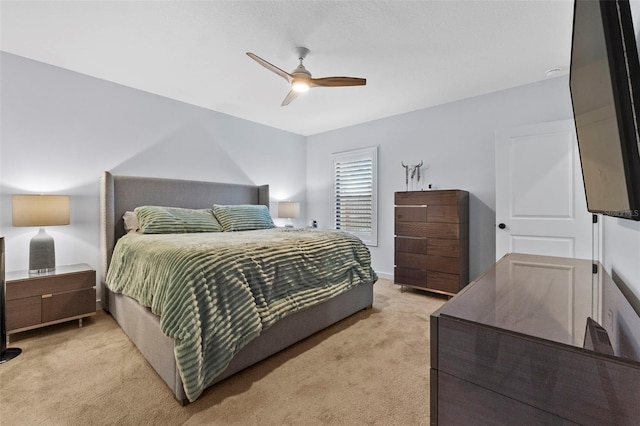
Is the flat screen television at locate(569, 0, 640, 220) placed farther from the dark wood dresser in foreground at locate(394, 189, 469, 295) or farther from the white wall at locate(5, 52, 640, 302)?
the dark wood dresser in foreground at locate(394, 189, 469, 295)

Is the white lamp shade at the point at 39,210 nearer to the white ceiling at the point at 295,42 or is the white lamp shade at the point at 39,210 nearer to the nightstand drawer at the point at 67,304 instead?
the nightstand drawer at the point at 67,304

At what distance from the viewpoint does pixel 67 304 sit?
2.56 metres

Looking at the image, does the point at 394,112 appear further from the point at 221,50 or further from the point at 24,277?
the point at 24,277

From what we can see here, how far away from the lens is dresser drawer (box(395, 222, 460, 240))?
3412mm

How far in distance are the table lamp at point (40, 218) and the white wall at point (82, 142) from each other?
1.14 ft

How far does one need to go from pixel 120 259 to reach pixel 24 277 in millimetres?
700

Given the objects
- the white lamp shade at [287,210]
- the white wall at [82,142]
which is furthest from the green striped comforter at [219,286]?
the white lamp shade at [287,210]

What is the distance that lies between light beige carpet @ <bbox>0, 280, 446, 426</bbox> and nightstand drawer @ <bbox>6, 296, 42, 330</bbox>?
0.15 meters

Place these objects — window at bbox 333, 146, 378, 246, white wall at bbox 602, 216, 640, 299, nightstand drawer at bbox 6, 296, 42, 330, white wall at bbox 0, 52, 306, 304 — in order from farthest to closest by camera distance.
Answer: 1. window at bbox 333, 146, 378, 246
2. white wall at bbox 0, 52, 306, 304
3. nightstand drawer at bbox 6, 296, 42, 330
4. white wall at bbox 602, 216, 640, 299

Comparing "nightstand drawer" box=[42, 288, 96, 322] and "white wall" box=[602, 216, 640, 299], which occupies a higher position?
"white wall" box=[602, 216, 640, 299]

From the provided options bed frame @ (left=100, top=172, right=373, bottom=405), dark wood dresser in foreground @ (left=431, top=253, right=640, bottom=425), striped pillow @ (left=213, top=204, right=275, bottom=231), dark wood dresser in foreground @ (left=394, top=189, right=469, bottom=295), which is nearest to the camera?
dark wood dresser in foreground @ (left=431, top=253, right=640, bottom=425)

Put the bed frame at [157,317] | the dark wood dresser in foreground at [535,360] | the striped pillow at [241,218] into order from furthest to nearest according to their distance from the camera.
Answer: the striped pillow at [241,218], the bed frame at [157,317], the dark wood dresser in foreground at [535,360]

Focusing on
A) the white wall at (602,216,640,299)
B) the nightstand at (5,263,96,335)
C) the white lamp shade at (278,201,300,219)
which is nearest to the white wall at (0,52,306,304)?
the nightstand at (5,263,96,335)

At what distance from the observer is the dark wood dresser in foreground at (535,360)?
0.59 metres
